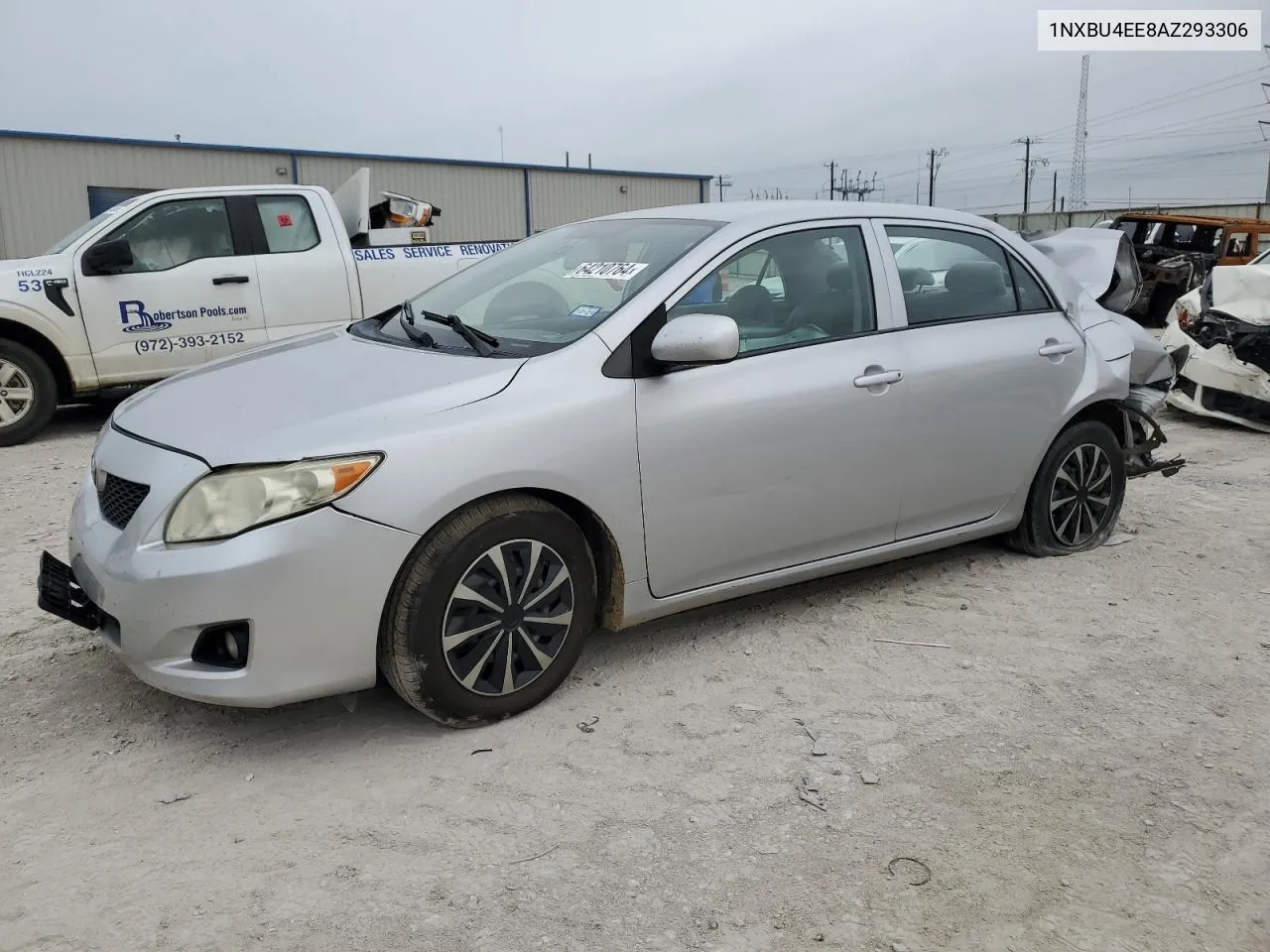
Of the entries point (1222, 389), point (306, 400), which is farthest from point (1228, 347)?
point (306, 400)

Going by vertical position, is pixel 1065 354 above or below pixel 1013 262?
below

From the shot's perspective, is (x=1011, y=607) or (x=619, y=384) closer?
(x=619, y=384)

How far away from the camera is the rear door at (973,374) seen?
4219 mm

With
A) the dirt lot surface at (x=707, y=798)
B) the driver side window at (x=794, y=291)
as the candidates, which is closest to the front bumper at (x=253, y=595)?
the dirt lot surface at (x=707, y=798)

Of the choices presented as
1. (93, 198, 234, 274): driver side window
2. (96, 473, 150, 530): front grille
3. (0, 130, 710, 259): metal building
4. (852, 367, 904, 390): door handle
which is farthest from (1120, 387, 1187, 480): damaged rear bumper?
(0, 130, 710, 259): metal building

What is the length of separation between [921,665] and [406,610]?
192 centimetres

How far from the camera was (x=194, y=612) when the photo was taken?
2867mm

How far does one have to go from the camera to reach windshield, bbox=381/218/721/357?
366 cm

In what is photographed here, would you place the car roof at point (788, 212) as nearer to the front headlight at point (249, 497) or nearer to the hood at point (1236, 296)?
the front headlight at point (249, 497)

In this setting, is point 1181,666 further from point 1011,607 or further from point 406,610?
point 406,610

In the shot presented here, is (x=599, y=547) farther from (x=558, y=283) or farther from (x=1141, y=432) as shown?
(x=1141, y=432)

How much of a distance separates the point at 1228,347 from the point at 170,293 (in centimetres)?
836

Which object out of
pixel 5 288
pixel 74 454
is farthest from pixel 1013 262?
pixel 5 288

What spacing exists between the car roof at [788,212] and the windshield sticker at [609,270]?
1.31 feet
